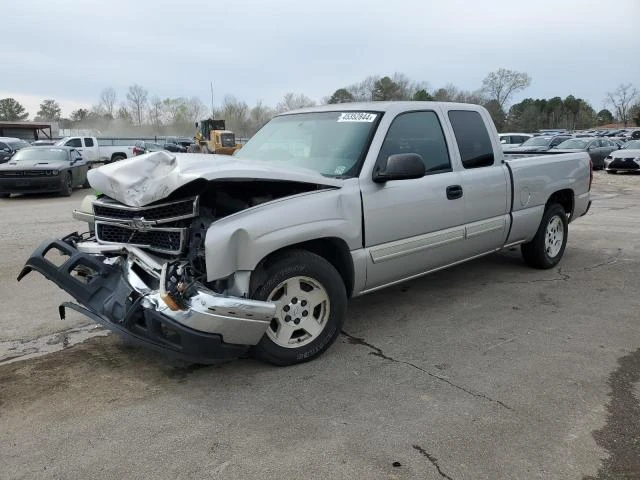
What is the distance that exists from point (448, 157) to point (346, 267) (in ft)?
5.42

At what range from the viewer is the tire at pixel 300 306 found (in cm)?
359

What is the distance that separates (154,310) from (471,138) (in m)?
3.57

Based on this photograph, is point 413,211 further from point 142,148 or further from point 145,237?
point 142,148

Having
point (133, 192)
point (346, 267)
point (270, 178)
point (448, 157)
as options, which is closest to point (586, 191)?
point (448, 157)

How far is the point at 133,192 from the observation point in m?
3.56

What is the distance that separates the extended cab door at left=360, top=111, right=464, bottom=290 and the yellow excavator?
3162 cm

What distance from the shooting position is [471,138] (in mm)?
5336

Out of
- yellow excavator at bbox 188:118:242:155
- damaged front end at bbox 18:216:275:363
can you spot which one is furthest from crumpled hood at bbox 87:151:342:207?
yellow excavator at bbox 188:118:242:155

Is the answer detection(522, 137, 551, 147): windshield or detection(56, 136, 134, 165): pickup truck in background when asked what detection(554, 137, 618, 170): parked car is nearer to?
detection(522, 137, 551, 147): windshield

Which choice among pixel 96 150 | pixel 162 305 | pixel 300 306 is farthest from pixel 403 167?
pixel 96 150

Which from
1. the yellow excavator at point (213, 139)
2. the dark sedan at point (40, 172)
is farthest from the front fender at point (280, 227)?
the yellow excavator at point (213, 139)

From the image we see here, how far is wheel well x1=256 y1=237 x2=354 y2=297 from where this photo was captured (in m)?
3.99

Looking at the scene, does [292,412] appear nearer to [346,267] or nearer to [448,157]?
[346,267]

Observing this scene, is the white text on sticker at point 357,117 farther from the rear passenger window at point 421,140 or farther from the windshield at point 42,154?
the windshield at point 42,154
